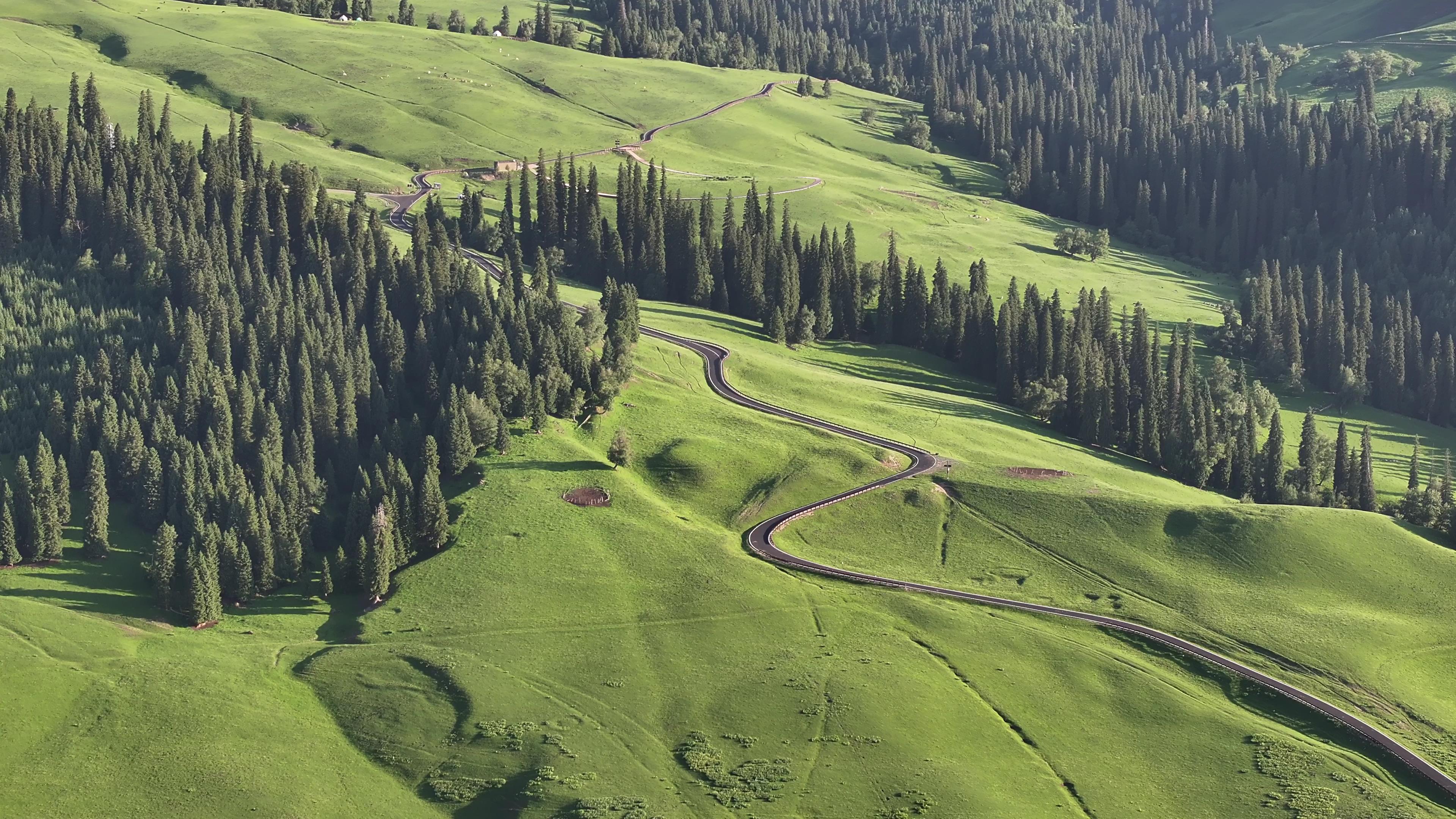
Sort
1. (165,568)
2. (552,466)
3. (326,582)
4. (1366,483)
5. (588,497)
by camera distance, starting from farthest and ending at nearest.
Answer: (1366,483) < (552,466) < (588,497) < (326,582) < (165,568)

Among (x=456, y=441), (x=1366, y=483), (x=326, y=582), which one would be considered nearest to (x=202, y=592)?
(x=326, y=582)

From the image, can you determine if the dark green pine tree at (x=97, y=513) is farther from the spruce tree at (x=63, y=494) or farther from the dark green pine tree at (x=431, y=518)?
the dark green pine tree at (x=431, y=518)

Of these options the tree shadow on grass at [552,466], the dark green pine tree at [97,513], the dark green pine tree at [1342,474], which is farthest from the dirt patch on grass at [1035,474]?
the dark green pine tree at [97,513]

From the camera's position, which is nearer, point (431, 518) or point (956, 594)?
point (956, 594)

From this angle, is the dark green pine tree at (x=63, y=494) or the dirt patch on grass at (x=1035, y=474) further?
the dirt patch on grass at (x=1035, y=474)

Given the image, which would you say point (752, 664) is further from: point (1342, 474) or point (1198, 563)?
point (1342, 474)

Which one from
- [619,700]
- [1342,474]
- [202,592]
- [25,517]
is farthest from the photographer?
[1342,474]
